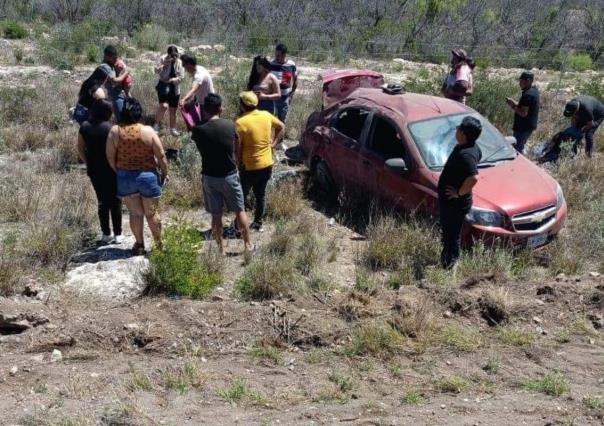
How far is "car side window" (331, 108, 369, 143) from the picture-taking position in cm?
924

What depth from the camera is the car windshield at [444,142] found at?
27.1ft

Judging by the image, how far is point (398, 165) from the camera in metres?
8.18

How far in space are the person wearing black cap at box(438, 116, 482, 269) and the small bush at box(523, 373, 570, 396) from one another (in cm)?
203

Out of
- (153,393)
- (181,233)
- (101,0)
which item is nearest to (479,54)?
(101,0)

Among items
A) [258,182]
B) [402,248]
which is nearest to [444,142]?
[402,248]

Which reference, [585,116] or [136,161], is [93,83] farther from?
[585,116]

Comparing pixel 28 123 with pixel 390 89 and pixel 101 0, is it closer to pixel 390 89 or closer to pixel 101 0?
pixel 390 89

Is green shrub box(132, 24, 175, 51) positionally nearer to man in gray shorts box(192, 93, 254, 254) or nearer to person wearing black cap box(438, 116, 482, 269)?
man in gray shorts box(192, 93, 254, 254)

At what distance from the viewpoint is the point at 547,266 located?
7.65 meters

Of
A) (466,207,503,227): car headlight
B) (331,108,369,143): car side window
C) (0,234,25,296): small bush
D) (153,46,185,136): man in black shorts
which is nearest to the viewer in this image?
(0,234,25,296): small bush

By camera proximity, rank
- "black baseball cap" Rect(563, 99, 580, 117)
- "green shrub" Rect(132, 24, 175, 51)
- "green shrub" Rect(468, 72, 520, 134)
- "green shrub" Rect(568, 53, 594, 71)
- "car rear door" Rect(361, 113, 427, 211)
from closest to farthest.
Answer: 1. "car rear door" Rect(361, 113, 427, 211)
2. "black baseball cap" Rect(563, 99, 580, 117)
3. "green shrub" Rect(468, 72, 520, 134)
4. "green shrub" Rect(132, 24, 175, 51)
5. "green shrub" Rect(568, 53, 594, 71)

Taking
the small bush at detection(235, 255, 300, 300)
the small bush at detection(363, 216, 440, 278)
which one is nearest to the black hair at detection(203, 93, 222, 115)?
the small bush at detection(235, 255, 300, 300)

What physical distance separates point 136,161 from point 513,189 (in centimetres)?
390

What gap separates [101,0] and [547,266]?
21074 mm
